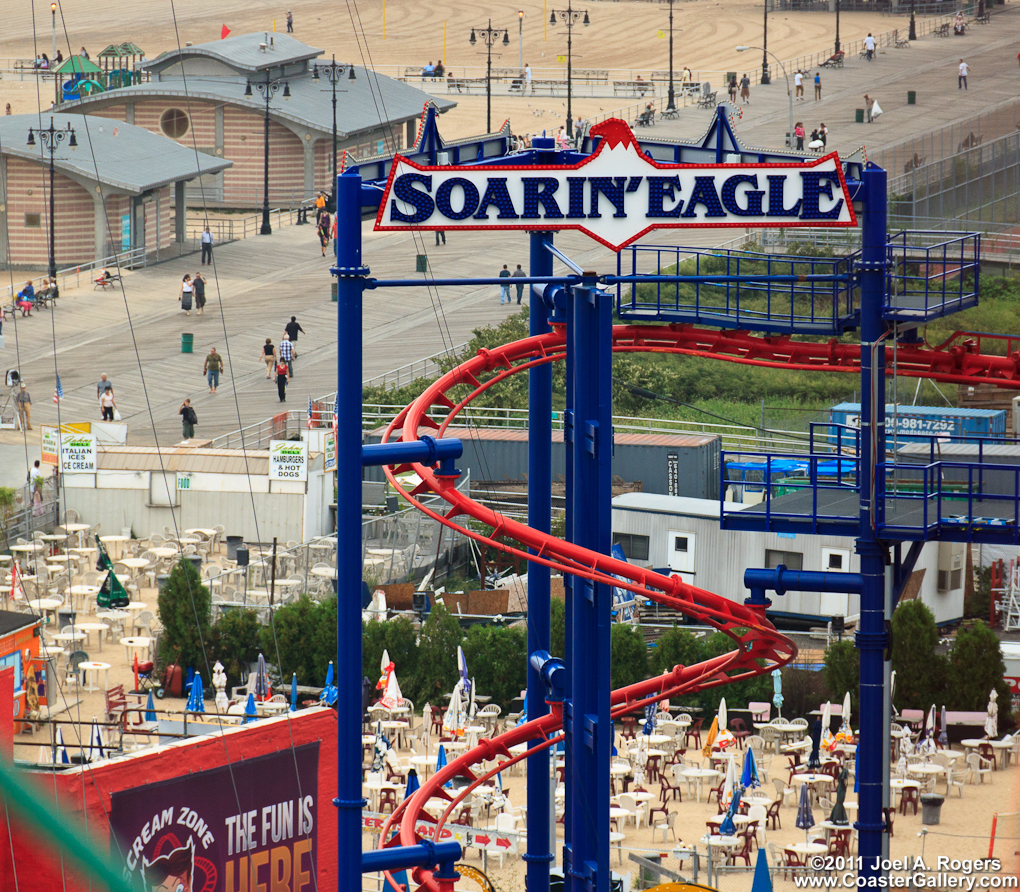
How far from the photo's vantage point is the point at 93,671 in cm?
3102

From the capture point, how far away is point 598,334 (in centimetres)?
1430

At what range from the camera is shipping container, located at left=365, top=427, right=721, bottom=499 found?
38.8m

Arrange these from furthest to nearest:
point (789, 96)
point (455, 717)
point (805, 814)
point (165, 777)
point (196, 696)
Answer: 1. point (789, 96)
2. point (455, 717)
3. point (196, 696)
4. point (805, 814)
5. point (165, 777)

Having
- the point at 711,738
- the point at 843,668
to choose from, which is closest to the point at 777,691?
the point at 843,668

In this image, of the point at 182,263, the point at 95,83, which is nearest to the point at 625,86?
the point at 95,83

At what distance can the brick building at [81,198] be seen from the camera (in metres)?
58.6

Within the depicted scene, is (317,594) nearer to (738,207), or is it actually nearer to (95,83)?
(738,207)

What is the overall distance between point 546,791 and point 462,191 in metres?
5.56

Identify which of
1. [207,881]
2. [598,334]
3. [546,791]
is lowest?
[207,881]

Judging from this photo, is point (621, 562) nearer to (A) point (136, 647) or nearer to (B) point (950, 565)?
(A) point (136, 647)

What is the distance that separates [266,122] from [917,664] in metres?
43.3

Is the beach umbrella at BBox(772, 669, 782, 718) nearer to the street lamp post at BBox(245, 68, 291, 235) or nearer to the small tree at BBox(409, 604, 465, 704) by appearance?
the small tree at BBox(409, 604, 465, 704)

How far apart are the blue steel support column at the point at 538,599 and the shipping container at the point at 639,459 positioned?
2159cm

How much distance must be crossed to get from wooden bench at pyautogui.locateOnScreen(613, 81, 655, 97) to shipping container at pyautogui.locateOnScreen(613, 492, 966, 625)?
187 feet
